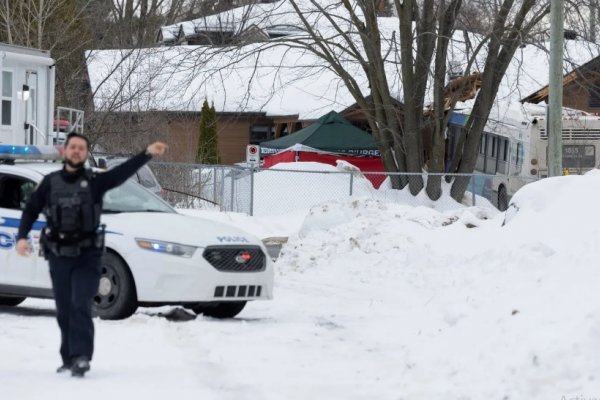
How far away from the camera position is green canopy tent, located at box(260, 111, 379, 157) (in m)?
40.3

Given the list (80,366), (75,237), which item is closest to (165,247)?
(75,237)

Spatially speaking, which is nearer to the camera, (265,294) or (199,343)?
(199,343)

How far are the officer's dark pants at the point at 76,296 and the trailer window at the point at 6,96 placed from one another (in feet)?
36.5

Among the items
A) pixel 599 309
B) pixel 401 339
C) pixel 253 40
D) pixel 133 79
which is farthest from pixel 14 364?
pixel 133 79

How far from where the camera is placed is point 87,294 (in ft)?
27.9

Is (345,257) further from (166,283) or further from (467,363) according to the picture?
(467,363)

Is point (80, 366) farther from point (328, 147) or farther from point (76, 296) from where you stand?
point (328, 147)

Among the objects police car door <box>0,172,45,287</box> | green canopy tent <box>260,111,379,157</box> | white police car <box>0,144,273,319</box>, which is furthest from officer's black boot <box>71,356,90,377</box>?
green canopy tent <box>260,111,379,157</box>

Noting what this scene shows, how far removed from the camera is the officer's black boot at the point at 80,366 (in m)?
8.29

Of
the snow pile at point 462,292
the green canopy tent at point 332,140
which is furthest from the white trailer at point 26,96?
the green canopy tent at point 332,140

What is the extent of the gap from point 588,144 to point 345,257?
19.4 m

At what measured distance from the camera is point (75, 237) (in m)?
8.44

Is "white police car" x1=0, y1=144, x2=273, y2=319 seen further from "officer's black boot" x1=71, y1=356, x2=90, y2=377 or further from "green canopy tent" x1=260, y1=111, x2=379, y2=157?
"green canopy tent" x1=260, y1=111, x2=379, y2=157

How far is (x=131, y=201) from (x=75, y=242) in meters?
4.28
